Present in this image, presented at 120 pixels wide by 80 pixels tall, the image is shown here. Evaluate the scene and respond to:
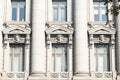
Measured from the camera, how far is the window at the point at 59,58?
43.2 metres

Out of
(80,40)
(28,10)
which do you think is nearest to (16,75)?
(28,10)

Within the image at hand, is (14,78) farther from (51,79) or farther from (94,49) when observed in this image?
(94,49)

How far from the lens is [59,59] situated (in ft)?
143

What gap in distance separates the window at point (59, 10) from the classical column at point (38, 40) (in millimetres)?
1489

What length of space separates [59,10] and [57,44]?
139 inches

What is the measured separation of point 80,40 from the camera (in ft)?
140

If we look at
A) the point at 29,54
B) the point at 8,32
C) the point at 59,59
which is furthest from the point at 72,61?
the point at 8,32

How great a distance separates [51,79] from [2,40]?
6176 mm

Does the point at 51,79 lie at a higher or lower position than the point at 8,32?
lower

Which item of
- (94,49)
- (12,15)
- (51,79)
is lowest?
(51,79)

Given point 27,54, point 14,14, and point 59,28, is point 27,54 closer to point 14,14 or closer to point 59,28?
point 59,28

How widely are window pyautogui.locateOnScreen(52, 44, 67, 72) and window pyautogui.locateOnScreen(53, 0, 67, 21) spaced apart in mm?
2811

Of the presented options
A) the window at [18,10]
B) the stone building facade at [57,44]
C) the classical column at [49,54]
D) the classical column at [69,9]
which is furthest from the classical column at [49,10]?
the window at [18,10]

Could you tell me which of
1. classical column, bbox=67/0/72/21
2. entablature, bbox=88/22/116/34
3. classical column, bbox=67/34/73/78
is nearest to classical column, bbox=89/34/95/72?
entablature, bbox=88/22/116/34
